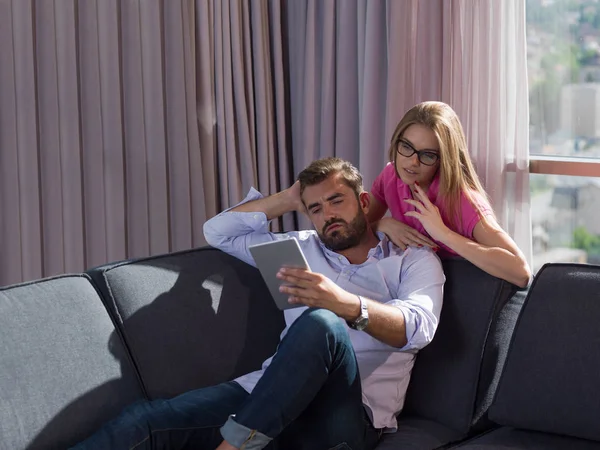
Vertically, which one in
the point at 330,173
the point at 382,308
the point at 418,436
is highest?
the point at 330,173

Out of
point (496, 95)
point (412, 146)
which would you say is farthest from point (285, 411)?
point (496, 95)

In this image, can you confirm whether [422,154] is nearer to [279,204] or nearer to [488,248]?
[488,248]

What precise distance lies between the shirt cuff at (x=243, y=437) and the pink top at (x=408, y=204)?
0.81 meters

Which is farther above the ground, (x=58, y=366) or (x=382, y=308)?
(x=382, y=308)

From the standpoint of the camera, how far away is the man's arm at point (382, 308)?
200cm

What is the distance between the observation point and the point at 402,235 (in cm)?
234

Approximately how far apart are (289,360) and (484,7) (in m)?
1.59

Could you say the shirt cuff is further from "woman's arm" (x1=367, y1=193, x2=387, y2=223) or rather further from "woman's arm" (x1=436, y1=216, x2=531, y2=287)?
"woman's arm" (x1=367, y1=193, x2=387, y2=223)

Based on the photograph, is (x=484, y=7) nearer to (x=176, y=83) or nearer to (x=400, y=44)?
(x=400, y=44)

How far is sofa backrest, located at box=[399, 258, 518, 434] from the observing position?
216cm

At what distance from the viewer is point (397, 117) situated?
310 centimetres

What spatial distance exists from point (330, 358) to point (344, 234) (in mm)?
496

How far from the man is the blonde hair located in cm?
15

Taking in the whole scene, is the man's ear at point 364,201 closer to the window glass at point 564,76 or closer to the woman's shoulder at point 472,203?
the woman's shoulder at point 472,203
